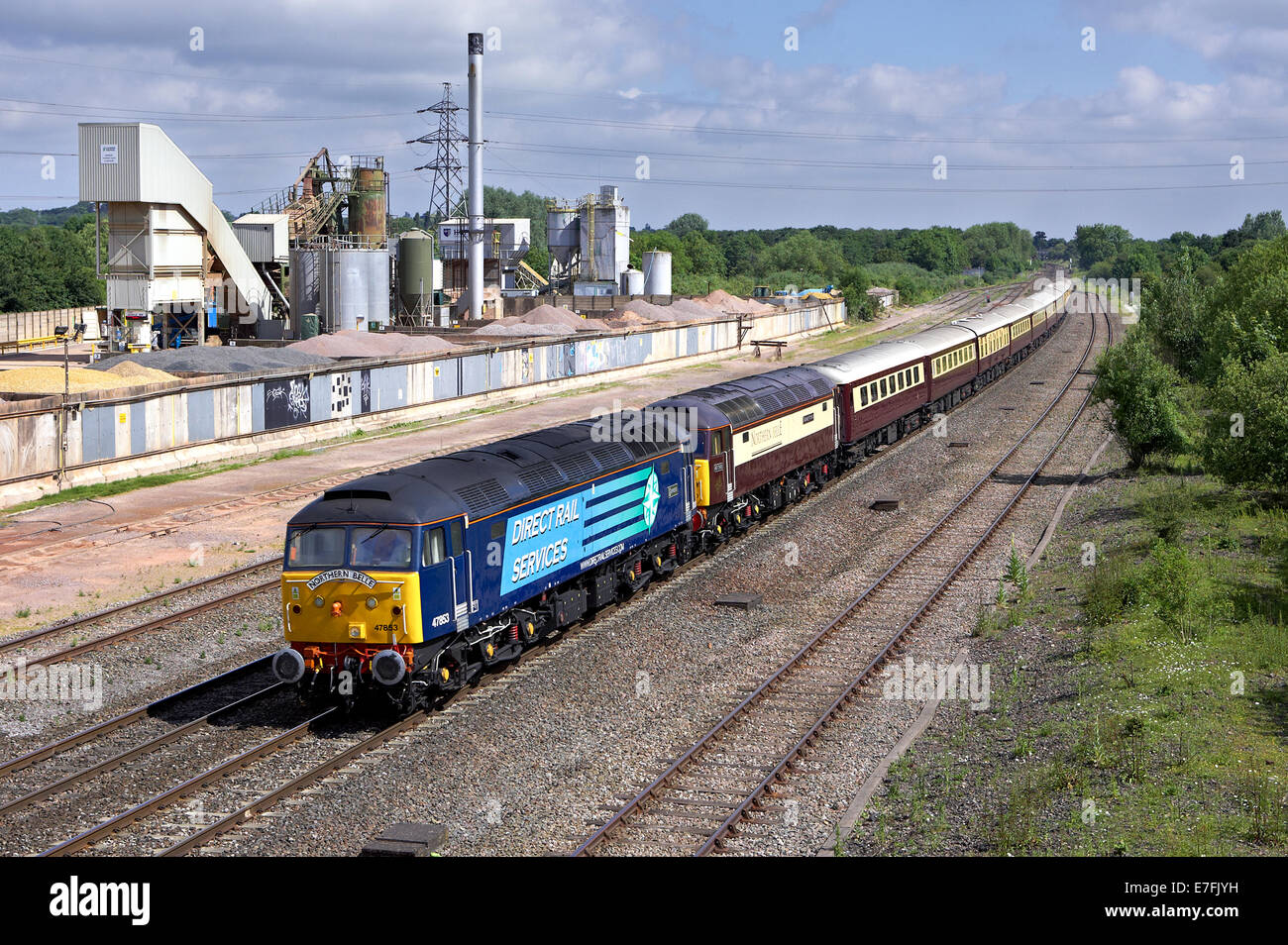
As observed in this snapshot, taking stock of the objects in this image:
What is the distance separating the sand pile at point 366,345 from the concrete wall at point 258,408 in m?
5.64

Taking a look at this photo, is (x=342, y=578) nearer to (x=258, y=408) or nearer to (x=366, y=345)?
(x=258, y=408)

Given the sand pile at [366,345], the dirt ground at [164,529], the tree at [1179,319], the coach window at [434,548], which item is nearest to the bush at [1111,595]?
the coach window at [434,548]

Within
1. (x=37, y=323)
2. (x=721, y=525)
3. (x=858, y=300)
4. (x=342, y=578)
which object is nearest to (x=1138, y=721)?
(x=342, y=578)

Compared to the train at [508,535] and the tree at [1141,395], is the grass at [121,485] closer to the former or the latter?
the train at [508,535]

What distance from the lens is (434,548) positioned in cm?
1725

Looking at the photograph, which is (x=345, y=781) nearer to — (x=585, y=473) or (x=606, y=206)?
(x=585, y=473)

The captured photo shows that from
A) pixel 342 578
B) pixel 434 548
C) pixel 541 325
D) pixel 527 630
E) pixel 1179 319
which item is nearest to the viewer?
pixel 342 578

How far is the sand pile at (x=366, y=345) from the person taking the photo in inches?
2363

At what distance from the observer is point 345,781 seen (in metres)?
15.7

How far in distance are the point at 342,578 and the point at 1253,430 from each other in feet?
72.9

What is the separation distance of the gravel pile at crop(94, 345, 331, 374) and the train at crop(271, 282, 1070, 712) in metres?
25.1

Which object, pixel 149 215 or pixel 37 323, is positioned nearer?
pixel 149 215

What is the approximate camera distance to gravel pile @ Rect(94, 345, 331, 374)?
49.7m
